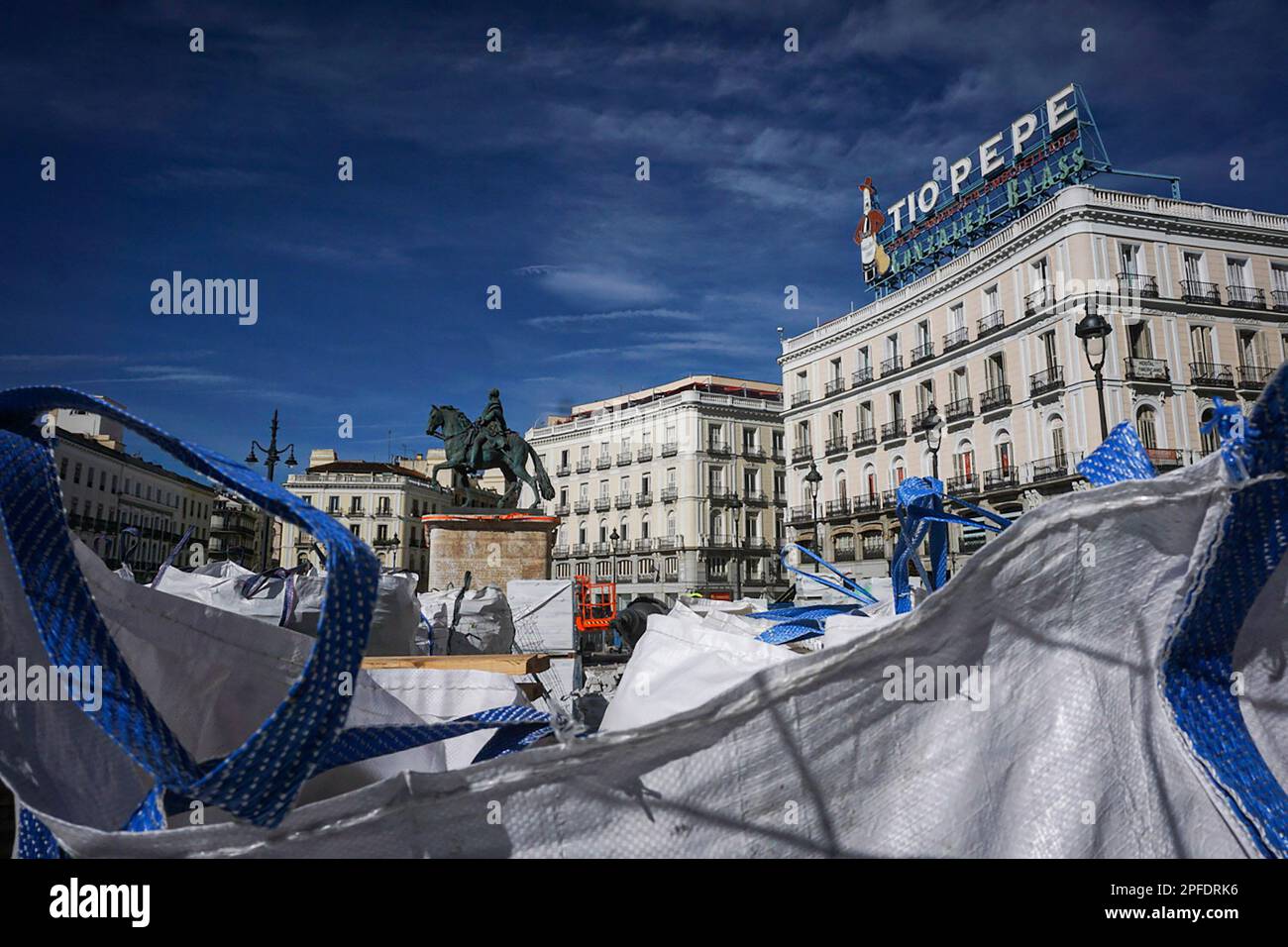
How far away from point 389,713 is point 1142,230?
39868mm

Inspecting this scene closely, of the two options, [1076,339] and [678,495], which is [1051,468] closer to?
[1076,339]

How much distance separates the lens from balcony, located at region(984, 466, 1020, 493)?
34.2m

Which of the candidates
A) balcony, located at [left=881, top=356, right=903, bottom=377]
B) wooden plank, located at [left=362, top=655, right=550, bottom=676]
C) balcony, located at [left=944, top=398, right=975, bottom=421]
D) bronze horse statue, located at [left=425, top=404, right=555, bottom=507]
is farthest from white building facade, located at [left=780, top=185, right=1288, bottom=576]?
wooden plank, located at [left=362, top=655, right=550, bottom=676]

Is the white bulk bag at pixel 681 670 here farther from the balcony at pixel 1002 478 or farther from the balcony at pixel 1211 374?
the balcony at pixel 1211 374

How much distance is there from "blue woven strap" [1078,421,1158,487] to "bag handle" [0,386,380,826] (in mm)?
1181

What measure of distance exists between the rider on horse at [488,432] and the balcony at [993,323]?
25.8 meters

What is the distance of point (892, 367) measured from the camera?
41.8 metres

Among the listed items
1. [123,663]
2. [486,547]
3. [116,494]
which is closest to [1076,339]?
[486,547]

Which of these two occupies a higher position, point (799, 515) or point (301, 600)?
point (799, 515)

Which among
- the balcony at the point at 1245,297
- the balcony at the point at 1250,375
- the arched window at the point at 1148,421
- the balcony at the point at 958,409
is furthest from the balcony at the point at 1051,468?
the balcony at the point at 1245,297

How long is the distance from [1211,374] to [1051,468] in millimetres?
7795

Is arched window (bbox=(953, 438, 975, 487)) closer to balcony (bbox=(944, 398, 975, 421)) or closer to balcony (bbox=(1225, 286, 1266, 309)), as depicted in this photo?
balcony (bbox=(944, 398, 975, 421))

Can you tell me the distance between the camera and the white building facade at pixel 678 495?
5412cm
